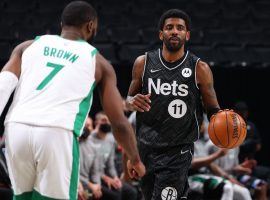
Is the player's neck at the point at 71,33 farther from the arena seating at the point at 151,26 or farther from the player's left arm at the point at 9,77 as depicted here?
the arena seating at the point at 151,26

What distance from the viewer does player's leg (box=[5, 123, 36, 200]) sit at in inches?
131

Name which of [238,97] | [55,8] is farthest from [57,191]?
[55,8]

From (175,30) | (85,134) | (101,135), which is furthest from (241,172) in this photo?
(175,30)

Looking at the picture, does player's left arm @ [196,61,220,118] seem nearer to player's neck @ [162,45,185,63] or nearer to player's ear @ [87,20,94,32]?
player's neck @ [162,45,185,63]

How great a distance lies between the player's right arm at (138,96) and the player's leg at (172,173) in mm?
416

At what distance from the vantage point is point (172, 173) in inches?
193

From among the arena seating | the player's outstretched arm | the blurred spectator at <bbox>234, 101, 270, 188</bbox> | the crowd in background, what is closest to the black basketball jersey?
the player's outstretched arm

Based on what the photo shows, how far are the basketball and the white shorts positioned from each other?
5.85 ft

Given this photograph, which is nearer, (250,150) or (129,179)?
(129,179)

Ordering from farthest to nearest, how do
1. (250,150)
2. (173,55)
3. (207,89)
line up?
(250,150) < (173,55) < (207,89)

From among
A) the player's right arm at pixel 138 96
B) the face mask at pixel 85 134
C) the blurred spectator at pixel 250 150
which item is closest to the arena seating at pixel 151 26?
the blurred spectator at pixel 250 150

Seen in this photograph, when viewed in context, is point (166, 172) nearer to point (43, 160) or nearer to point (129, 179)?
point (43, 160)

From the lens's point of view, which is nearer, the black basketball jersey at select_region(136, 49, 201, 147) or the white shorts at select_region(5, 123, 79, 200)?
the white shorts at select_region(5, 123, 79, 200)

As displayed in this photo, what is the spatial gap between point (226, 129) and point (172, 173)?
22.0 inches
